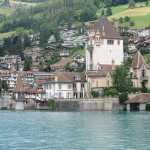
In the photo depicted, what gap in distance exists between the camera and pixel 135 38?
176 meters

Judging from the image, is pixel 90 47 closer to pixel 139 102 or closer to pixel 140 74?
pixel 140 74

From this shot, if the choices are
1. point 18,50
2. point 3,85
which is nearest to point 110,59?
point 3,85

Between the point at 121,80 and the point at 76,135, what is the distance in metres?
48.1

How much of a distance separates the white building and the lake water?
4530 cm

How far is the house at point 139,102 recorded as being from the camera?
9719 centimetres

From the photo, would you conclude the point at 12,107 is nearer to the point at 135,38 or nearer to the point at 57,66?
the point at 57,66

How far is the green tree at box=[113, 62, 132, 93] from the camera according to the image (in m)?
102

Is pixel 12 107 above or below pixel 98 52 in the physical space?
below

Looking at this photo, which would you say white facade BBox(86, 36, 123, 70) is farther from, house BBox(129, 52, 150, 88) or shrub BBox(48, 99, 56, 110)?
shrub BBox(48, 99, 56, 110)

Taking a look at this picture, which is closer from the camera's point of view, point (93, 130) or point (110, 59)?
point (93, 130)

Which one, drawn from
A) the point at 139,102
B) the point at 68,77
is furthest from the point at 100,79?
the point at 139,102

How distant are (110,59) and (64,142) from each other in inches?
2705

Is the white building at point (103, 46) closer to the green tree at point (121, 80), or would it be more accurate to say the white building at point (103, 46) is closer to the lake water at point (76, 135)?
the green tree at point (121, 80)

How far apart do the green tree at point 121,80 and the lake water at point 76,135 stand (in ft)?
98.3
